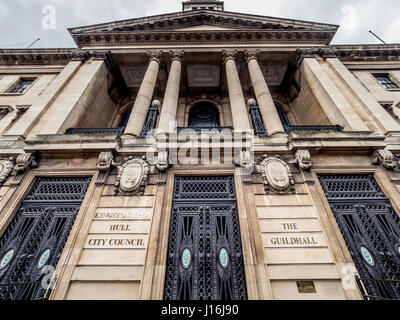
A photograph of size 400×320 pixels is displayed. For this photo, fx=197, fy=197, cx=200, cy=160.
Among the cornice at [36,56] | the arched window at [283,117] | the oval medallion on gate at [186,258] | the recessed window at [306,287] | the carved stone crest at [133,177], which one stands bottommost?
the recessed window at [306,287]

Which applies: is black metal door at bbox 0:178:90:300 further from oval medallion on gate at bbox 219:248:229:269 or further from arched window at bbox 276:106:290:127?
arched window at bbox 276:106:290:127

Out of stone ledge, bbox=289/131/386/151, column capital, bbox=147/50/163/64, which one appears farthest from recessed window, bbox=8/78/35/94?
stone ledge, bbox=289/131/386/151

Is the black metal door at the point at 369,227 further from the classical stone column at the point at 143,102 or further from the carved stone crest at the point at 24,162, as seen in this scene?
the carved stone crest at the point at 24,162

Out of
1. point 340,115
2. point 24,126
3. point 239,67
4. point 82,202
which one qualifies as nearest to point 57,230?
point 82,202

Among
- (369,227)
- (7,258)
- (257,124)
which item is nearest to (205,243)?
(369,227)

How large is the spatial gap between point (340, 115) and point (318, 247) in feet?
21.4

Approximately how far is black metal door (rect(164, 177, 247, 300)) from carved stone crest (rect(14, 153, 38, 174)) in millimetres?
5367

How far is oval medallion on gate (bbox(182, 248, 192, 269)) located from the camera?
213 inches

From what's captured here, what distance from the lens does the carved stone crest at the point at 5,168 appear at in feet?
22.9

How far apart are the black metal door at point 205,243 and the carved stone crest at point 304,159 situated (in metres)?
2.52

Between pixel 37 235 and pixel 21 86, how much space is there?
12.5m

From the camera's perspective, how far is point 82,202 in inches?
258

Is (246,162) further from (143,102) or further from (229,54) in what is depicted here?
(229,54)

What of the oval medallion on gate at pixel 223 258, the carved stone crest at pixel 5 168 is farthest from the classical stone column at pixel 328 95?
the carved stone crest at pixel 5 168
